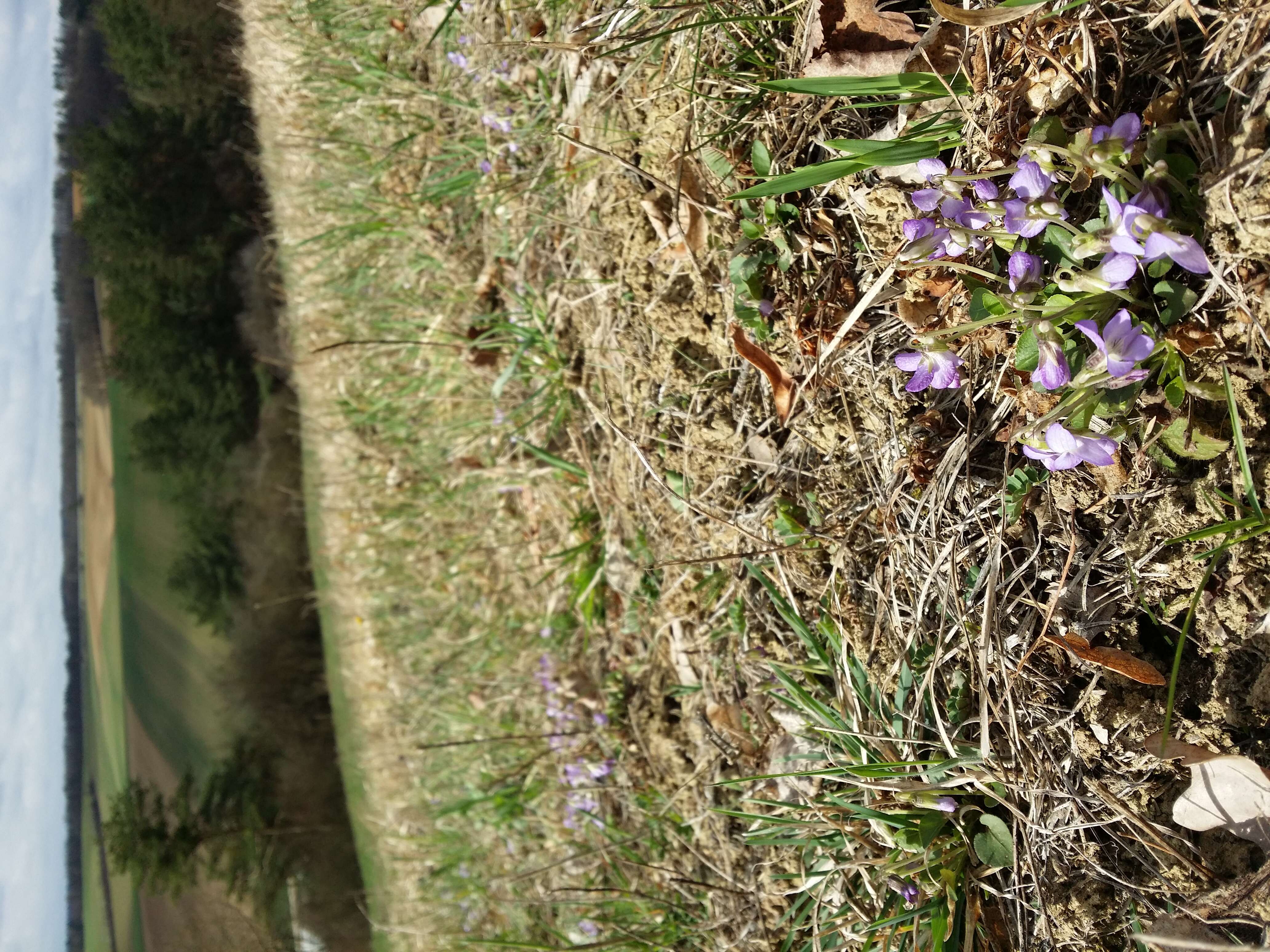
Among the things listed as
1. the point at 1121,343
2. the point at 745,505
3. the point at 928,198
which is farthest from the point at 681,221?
the point at 1121,343

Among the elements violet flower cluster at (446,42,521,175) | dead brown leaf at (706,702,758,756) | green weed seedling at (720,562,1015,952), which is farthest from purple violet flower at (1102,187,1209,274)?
violet flower cluster at (446,42,521,175)

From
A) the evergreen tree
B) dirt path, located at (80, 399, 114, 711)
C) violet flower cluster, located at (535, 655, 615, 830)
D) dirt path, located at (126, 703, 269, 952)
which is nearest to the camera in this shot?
violet flower cluster, located at (535, 655, 615, 830)

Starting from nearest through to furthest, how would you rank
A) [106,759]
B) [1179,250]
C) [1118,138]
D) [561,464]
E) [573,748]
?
[1179,250], [1118,138], [561,464], [573,748], [106,759]

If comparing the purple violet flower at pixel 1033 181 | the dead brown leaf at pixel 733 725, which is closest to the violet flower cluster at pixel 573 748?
the dead brown leaf at pixel 733 725

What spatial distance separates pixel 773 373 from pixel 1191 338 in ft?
3.15

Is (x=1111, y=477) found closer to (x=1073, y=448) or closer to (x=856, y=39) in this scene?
(x=1073, y=448)

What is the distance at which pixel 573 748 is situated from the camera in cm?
335

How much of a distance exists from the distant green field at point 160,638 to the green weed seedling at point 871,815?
763 cm

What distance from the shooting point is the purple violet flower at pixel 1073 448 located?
131 cm

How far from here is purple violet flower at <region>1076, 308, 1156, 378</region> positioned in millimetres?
1238

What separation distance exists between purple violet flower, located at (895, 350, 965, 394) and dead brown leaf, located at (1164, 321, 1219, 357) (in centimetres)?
34

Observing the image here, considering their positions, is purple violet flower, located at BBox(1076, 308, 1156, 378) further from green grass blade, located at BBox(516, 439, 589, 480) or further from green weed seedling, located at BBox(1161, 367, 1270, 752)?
green grass blade, located at BBox(516, 439, 589, 480)

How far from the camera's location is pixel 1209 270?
120 cm

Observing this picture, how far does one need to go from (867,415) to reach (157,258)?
25.2ft
